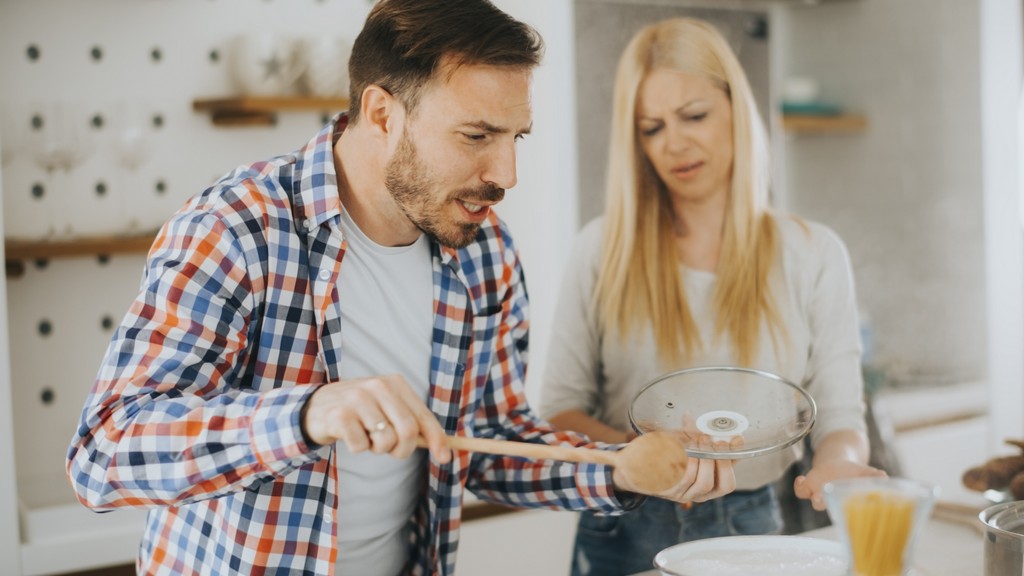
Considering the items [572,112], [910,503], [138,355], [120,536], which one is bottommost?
[120,536]

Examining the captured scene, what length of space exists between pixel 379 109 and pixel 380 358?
36 centimetres

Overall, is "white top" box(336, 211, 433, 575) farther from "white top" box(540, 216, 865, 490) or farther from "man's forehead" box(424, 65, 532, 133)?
"white top" box(540, 216, 865, 490)

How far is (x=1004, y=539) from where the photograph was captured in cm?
122

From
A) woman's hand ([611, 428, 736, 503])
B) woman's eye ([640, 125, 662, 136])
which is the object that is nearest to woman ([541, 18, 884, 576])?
woman's eye ([640, 125, 662, 136])

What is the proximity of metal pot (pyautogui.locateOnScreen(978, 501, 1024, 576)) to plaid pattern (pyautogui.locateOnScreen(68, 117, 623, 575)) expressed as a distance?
20.0 inches

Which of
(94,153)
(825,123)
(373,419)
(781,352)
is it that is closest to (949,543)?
(781,352)

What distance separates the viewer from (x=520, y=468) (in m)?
1.63

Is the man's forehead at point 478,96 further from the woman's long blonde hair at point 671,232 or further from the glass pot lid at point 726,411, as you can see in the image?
the woman's long blonde hair at point 671,232

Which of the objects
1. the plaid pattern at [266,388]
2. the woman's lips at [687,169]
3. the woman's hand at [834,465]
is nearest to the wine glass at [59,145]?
the plaid pattern at [266,388]

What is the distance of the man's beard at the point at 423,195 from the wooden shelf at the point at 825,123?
1.81m

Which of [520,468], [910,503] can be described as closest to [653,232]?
[520,468]

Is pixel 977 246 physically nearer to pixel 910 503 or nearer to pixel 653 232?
pixel 653 232

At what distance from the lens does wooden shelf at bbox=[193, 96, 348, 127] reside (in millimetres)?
2375

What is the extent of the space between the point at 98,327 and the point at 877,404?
72.6 inches
